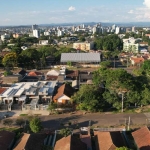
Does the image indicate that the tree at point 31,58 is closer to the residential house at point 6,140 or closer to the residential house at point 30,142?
the residential house at point 6,140

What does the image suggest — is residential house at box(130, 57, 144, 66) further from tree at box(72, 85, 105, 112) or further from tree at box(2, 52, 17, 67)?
tree at box(72, 85, 105, 112)

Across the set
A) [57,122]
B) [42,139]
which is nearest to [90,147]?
[42,139]

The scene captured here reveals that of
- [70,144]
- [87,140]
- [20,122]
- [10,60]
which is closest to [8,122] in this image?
[20,122]

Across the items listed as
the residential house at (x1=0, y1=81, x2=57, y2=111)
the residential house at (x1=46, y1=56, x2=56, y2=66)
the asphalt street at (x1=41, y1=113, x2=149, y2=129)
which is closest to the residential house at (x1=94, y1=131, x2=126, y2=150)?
the asphalt street at (x1=41, y1=113, x2=149, y2=129)

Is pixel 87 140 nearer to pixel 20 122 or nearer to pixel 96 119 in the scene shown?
pixel 96 119

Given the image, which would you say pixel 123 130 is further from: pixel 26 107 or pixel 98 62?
pixel 98 62

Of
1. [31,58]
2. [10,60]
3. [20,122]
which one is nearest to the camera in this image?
[20,122]
